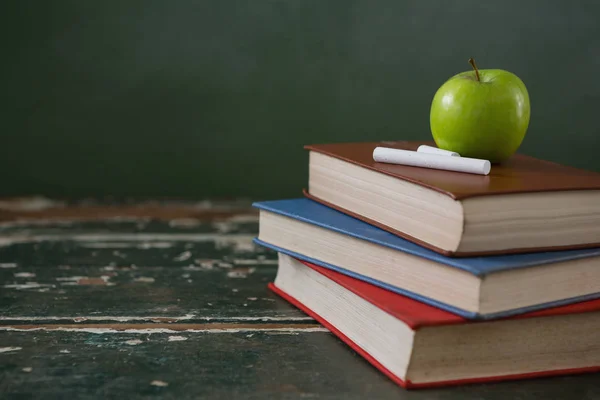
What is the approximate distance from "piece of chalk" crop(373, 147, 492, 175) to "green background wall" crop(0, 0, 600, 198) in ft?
2.86

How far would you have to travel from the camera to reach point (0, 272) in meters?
1.28

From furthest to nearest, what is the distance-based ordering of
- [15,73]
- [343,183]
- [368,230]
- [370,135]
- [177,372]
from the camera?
[370,135]
[15,73]
[343,183]
[368,230]
[177,372]

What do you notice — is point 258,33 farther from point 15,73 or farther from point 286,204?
point 286,204

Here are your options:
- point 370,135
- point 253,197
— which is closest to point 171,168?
point 253,197

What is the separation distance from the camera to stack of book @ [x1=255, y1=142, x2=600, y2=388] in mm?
830

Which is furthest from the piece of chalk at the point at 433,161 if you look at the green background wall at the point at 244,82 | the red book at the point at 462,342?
the green background wall at the point at 244,82

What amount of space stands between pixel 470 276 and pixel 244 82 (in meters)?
1.17

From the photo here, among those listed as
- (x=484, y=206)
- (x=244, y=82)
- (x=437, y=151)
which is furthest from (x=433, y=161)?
(x=244, y=82)

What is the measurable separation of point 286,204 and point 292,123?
2.48ft

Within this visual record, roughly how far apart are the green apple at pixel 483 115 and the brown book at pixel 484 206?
4 cm

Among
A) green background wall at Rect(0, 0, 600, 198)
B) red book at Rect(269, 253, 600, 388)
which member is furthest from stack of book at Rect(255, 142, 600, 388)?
green background wall at Rect(0, 0, 600, 198)

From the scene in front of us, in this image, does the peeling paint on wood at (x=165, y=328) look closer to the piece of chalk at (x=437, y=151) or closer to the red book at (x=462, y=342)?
the red book at (x=462, y=342)

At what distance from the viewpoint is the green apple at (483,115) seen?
3.43 feet

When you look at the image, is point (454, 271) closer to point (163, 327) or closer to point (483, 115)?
point (483, 115)
